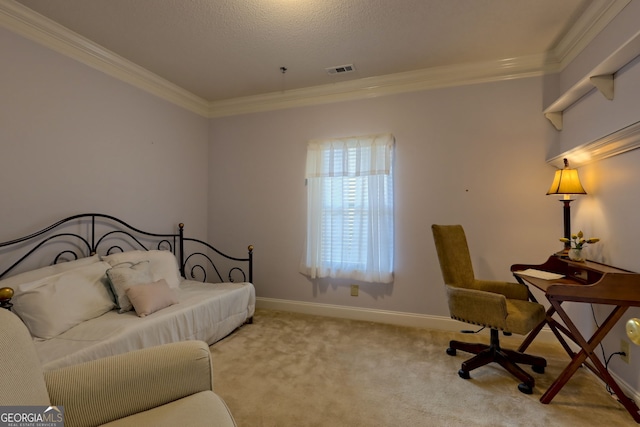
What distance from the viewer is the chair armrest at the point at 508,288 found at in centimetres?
235

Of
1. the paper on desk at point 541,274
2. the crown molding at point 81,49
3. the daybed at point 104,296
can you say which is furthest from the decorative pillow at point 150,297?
the paper on desk at point 541,274

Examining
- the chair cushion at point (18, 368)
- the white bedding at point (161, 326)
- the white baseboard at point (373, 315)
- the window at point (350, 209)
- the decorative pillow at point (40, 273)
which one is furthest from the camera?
the window at point (350, 209)

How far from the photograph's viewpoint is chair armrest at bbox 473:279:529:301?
2348 mm

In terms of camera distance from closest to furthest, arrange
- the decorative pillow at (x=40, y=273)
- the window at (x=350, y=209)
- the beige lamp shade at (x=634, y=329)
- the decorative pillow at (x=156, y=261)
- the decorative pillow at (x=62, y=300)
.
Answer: the beige lamp shade at (x=634, y=329) → the decorative pillow at (x=62, y=300) → the decorative pillow at (x=40, y=273) → the decorative pillow at (x=156, y=261) → the window at (x=350, y=209)

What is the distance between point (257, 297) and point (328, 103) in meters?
2.55

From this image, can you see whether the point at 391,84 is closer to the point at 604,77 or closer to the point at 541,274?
→ the point at 604,77

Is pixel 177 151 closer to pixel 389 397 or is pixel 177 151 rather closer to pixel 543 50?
pixel 389 397

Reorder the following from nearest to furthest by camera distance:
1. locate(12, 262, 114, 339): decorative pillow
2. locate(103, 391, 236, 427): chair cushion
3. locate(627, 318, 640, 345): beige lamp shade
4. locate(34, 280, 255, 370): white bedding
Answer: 1. locate(103, 391, 236, 427): chair cushion
2. locate(627, 318, 640, 345): beige lamp shade
3. locate(34, 280, 255, 370): white bedding
4. locate(12, 262, 114, 339): decorative pillow

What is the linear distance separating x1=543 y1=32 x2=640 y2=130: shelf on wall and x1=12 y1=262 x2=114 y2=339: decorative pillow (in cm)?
370

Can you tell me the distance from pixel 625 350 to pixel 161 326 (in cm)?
311

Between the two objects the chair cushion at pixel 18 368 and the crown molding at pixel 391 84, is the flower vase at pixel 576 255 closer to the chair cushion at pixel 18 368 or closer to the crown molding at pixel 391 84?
the crown molding at pixel 391 84

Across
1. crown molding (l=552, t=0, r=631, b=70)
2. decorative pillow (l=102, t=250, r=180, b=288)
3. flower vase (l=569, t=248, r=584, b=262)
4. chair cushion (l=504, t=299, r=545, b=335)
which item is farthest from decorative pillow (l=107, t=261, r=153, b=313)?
crown molding (l=552, t=0, r=631, b=70)

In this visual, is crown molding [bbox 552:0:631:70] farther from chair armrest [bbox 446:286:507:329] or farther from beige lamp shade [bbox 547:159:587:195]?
chair armrest [bbox 446:286:507:329]

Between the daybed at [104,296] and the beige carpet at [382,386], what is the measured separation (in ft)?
1.29
